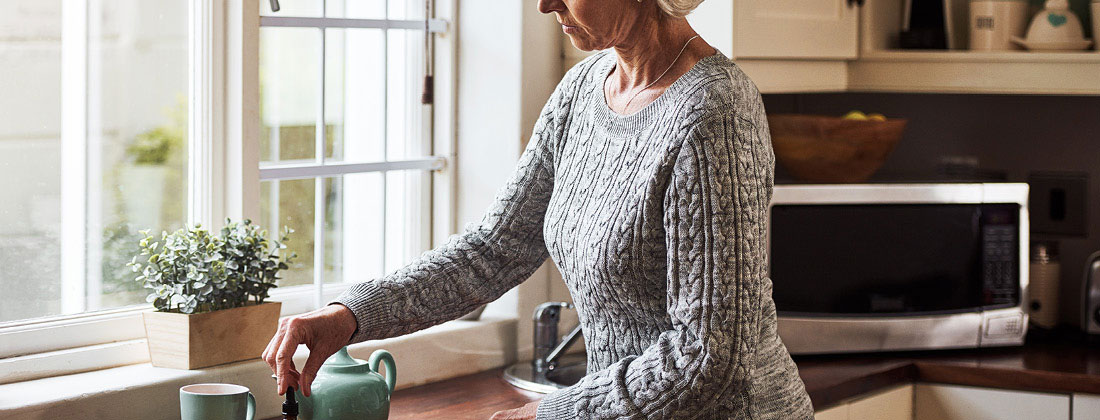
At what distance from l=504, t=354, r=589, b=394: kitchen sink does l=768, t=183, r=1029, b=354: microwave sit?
0.41 meters

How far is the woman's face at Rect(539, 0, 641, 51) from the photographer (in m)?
1.34

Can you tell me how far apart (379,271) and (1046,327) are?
146 cm

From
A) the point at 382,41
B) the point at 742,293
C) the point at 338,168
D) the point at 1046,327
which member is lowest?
the point at 1046,327

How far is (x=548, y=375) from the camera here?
2186 mm

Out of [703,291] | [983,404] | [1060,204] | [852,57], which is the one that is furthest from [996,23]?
[703,291]

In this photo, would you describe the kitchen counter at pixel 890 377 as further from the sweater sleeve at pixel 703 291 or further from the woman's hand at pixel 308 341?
the sweater sleeve at pixel 703 291

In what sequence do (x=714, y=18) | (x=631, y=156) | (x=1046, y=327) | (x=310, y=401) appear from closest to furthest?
(x=631, y=156) → (x=310, y=401) → (x=714, y=18) → (x=1046, y=327)

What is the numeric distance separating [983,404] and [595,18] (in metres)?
1.30

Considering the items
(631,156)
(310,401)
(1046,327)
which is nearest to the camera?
(631,156)

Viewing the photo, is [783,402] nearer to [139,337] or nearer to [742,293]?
[742,293]

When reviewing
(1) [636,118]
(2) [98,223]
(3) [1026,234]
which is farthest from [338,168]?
(3) [1026,234]

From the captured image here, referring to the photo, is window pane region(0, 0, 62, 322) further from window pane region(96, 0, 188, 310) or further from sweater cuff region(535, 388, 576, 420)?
sweater cuff region(535, 388, 576, 420)

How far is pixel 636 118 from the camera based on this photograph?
137 centimetres

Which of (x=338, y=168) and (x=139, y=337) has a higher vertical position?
(x=338, y=168)
